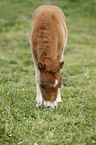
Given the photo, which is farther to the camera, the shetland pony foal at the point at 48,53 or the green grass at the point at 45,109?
the shetland pony foal at the point at 48,53

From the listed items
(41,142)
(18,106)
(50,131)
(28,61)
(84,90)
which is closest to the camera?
(41,142)

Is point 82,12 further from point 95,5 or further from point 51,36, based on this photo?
point 51,36

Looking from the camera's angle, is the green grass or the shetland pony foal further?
the shetland pony foal

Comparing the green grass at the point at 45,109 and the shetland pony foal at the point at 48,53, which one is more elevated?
the shetland pony foal at the point at 48,53

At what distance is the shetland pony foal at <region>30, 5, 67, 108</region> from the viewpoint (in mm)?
4314

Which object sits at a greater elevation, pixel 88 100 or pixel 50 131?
pixel 50 131

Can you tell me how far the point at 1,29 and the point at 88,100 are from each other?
40.9ft

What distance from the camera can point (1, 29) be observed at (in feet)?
53.3

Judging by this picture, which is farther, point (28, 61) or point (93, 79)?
point (28, 61)

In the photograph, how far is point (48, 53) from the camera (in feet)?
14.9

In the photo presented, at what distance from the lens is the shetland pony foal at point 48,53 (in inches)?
170

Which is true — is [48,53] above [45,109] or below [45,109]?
above

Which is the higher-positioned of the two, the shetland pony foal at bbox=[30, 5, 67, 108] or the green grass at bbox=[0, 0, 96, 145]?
the shetland pony foal at bbox=[30, 5, 67, 108]

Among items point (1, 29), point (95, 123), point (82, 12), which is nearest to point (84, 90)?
point (95, 123)
